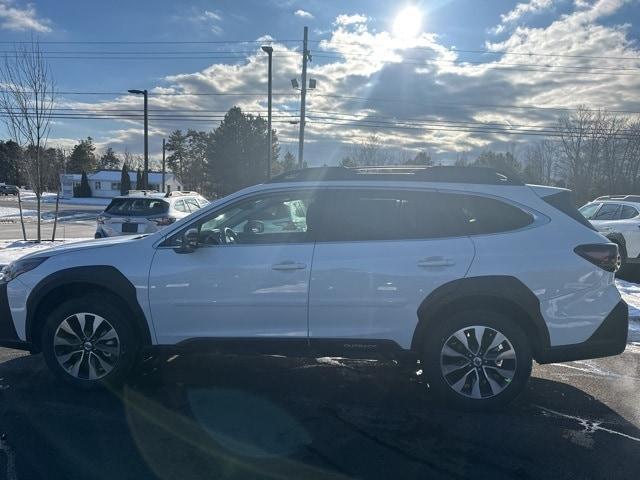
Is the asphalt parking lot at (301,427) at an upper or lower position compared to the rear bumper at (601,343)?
lower

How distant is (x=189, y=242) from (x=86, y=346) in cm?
131

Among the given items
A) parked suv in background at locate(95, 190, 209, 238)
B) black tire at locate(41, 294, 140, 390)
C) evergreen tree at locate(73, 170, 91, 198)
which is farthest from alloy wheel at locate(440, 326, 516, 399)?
evergreen tree at locate(73, 170, 91, 198)

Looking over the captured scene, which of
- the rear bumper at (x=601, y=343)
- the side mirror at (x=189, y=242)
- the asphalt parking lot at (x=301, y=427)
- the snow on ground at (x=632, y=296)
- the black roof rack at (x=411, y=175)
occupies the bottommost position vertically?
the asphalt parking lot at (x=301, y=427)

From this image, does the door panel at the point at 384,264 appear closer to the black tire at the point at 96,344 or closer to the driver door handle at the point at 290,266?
the driver door handle at the point at 290,266

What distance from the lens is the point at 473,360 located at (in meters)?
3.93

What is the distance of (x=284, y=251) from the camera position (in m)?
3.97

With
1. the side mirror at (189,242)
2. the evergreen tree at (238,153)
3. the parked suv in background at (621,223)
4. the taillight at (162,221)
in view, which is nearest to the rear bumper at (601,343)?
the side mirror at (189,242)

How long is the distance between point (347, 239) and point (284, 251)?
520 millimetres

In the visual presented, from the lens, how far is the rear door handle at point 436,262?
12.6 feet

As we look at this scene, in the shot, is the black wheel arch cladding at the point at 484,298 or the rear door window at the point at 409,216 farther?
the rear door window at the point at 409,216

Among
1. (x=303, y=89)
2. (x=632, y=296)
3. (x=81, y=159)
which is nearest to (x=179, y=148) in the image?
(x=81, y=159)

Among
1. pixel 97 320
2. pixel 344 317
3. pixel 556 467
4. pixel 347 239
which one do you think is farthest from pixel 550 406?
pixel 97 320

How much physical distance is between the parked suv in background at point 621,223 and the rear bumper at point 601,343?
27.3 feet

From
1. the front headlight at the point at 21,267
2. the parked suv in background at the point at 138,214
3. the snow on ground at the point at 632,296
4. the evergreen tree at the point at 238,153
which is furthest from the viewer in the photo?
the evergreen tree at the point at 238,153
